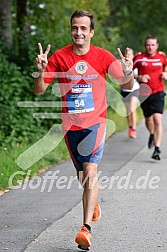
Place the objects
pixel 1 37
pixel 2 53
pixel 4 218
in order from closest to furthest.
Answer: pixel 4 218, pixel 2 53, pixel 1 37

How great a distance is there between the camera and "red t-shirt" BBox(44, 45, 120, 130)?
6223 mm

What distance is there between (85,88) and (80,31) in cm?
51

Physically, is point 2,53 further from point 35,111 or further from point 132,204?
point 132,204

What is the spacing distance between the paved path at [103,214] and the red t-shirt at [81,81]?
1069mm

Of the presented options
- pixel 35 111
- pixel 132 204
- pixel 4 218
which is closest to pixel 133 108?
pixel 35 111

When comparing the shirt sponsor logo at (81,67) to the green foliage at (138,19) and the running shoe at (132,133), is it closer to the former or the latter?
the running shoe at (132,133)

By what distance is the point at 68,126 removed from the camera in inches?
249

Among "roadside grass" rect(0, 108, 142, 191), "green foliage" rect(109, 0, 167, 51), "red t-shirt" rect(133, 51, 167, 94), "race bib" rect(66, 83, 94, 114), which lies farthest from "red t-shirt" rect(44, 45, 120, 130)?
"green foliage" rect(109, 0, 167, 51)

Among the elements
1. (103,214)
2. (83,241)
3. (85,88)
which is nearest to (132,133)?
(103,214)

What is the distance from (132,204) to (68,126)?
1860 mm

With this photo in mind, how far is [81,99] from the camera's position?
623cm

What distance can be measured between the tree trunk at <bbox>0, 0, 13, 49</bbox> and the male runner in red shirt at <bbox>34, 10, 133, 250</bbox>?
293 inches

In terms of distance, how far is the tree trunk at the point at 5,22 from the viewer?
13586mm

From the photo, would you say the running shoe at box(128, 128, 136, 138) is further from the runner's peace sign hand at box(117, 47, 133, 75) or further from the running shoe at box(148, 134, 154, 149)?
the runner's peace sign hand at box(117, 47, 133, 75)
